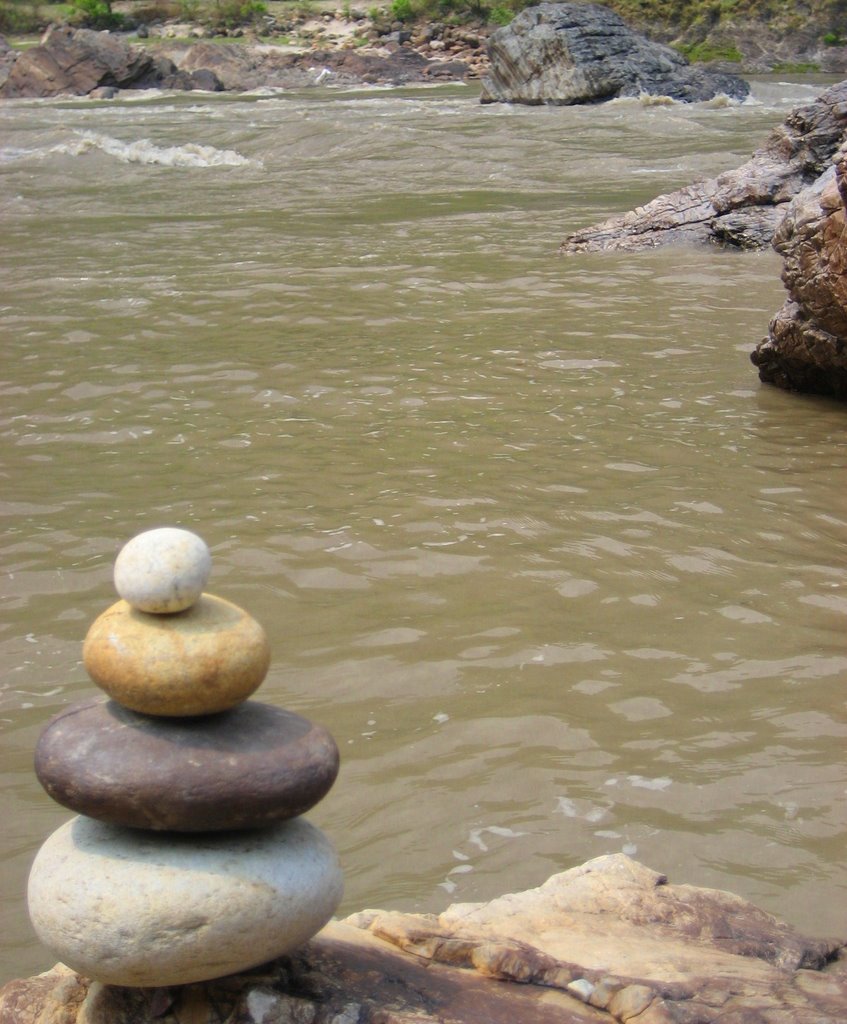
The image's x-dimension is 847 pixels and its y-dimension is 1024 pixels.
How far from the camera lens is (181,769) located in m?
2.37

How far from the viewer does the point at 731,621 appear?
15.2 ft

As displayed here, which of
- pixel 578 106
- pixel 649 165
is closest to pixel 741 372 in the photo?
pixel 649 165

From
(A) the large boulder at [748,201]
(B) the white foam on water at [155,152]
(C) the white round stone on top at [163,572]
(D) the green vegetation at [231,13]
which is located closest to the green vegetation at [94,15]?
(D) the green vegetation at [231,13]

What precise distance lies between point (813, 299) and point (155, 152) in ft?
47.0

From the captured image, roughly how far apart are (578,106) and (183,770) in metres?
26.8

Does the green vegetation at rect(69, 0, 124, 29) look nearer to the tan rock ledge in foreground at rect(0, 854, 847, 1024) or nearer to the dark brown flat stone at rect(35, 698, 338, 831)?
the dark brown flat stone at rect(35, 698, 338, 831)

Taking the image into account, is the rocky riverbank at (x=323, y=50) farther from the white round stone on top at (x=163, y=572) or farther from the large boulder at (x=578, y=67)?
the white round stone on top at (x=163, y=572)

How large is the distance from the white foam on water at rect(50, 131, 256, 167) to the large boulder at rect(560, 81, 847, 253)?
8.29 metres

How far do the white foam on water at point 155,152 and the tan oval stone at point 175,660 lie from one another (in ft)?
54.5

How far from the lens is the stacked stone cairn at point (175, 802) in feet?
7.45

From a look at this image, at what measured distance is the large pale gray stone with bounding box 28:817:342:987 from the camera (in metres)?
2.25

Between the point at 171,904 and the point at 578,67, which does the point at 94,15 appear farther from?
the point at 171,904

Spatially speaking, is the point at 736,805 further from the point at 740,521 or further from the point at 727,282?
the point at 727,282

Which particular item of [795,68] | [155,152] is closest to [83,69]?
[155,152]
